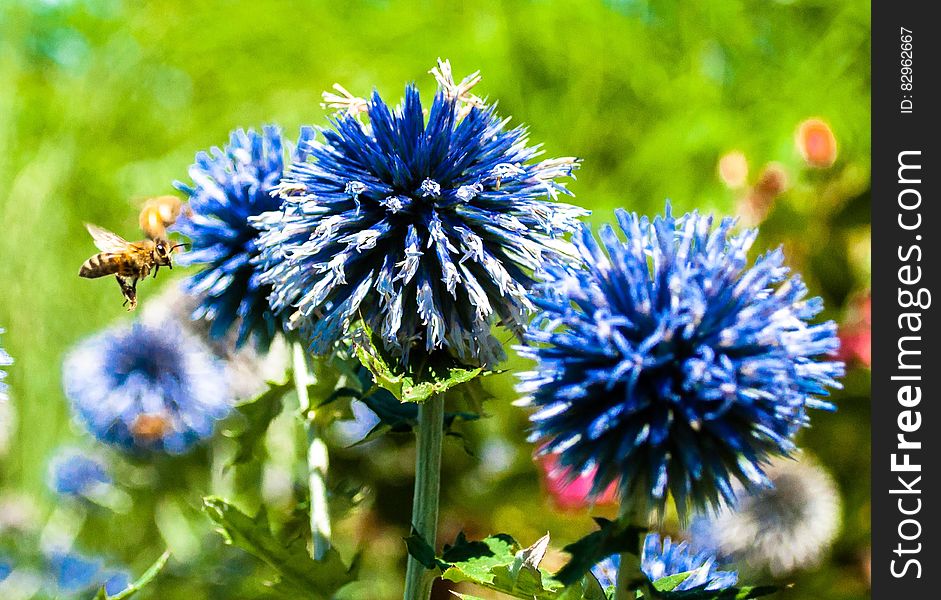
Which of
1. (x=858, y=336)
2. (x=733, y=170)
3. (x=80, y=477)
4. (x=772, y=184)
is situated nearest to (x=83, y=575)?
(x=80, y=477)

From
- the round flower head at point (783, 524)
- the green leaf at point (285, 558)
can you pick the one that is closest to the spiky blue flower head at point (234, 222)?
the green leaf at point (285, 558)

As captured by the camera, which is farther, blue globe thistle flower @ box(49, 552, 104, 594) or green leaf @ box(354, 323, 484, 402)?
blue globe thistle flower @ box(49, 552, 104, 594)

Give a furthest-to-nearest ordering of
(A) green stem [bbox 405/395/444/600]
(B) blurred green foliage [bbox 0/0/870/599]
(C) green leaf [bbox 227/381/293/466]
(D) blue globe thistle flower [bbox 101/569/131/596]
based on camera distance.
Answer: (B) blurred green foliage [bbox 0/0/870/599], (D) blue globe thistle flower [bbox 101/569/131/596], (C) green leaf [bbox 227/381/293/466], (A) green stem [bbox 405/395/444/600]

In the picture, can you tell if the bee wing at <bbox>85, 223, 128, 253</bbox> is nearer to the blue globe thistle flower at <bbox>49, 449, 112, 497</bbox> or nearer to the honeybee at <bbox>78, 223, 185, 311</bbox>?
the honeybee at <bbox>78, 223, 185, 311</bbox>

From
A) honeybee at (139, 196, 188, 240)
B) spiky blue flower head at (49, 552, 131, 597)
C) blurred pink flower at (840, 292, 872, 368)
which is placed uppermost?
blurred pink flower at (840, 292, 872, 368)

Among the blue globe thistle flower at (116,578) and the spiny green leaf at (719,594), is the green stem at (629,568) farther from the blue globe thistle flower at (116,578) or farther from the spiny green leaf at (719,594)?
the blue globe thistle flower at (116,578)

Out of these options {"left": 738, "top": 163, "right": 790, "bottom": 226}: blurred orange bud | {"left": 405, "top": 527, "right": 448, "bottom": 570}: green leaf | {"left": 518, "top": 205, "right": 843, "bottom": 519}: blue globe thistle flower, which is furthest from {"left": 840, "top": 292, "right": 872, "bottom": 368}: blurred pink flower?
{"left": 405, "top": 527, "right": 448, "bottom": 570}: green leaf
